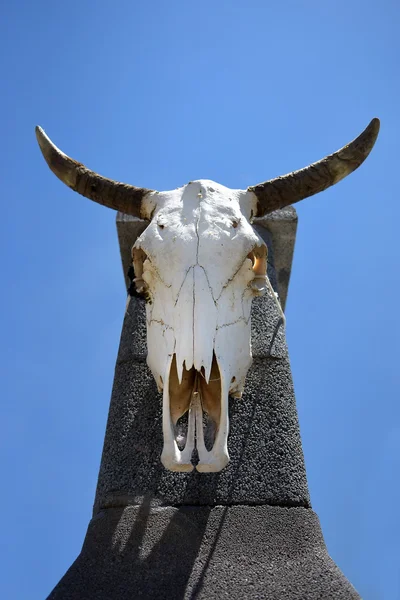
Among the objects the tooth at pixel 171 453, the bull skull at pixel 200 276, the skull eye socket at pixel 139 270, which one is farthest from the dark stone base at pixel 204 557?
the skull eye socket at pixel 139 270

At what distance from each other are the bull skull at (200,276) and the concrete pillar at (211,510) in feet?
1.06

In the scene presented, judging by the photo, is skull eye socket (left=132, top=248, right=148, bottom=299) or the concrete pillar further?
skull eye socket (left=132, top=248, right=148, bottom=299)

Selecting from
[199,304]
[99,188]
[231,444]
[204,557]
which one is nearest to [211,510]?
[204,557]

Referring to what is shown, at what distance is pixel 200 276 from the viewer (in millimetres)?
3318

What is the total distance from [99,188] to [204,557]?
6.97 feet

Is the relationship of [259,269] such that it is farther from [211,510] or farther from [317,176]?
[211,510]

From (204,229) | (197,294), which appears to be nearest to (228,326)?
(197,294)

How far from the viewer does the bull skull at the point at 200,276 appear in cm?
308

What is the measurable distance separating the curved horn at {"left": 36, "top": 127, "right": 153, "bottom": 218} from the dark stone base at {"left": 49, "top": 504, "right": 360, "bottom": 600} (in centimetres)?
172

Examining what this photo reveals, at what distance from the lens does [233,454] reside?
4074 millimetres

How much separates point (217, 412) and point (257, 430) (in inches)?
41.9

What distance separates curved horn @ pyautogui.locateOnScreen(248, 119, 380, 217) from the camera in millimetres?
4043

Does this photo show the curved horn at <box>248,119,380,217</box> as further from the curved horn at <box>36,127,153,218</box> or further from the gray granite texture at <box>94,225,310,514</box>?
the gray granite texture at <box>94,225,310,514</box>

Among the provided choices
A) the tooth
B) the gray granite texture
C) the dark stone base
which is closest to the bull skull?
the tooth
